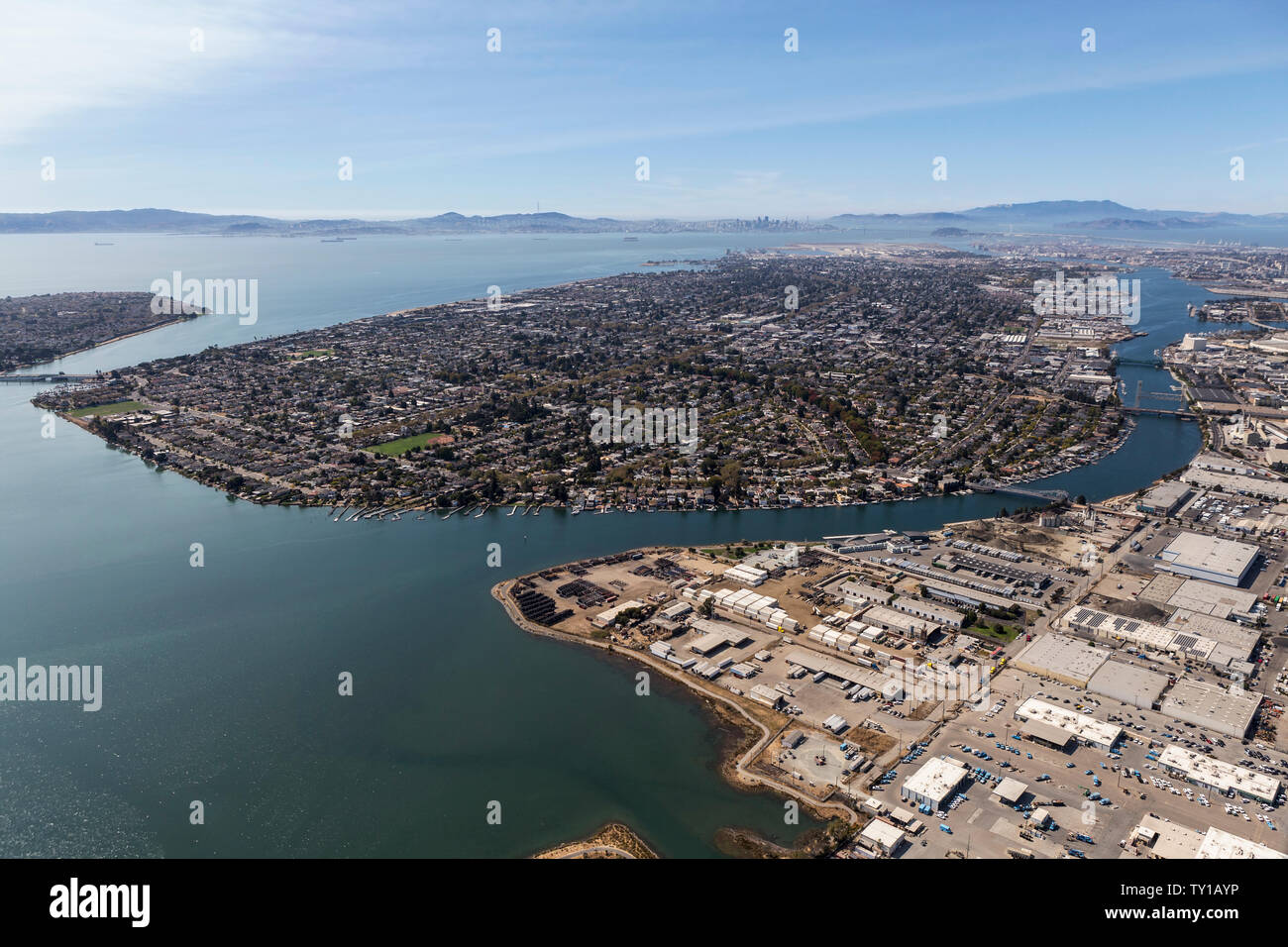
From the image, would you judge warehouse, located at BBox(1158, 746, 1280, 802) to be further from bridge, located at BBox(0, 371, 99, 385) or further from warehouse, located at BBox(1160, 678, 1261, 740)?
bridge, located at BBox(0, 371, 99, 385)

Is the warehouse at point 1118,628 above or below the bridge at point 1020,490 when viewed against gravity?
below

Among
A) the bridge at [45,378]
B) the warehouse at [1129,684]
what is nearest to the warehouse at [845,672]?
the warehouse at [1129,684]

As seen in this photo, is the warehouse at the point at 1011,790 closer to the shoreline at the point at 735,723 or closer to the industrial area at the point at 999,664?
the industrial area at the point at 999,664

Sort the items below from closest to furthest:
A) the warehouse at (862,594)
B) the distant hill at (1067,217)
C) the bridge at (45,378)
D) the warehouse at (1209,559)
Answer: the warehouse at (862,594) < the warehouse at (1209,559) < the bridge at (45,378) < the distant hill at (1067,217)

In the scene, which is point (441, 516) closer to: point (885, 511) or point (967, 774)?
point (885, 511)

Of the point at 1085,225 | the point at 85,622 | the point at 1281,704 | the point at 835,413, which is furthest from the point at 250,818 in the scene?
the point at 1085,225

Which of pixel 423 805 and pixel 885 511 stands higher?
pixel 885 511
